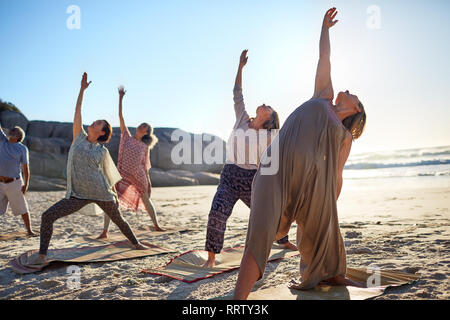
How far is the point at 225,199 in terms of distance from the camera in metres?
4.41

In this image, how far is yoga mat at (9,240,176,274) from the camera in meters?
4.40

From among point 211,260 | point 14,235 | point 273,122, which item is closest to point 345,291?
point 211,260

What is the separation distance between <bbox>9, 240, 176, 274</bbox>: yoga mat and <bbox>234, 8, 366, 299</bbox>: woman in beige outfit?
2.54 metres

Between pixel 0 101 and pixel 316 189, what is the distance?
3292 centimetres

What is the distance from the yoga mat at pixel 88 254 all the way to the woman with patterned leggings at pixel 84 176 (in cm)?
21

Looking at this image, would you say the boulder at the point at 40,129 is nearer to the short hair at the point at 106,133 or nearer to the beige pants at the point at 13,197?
the beige pants at the point at 13,197

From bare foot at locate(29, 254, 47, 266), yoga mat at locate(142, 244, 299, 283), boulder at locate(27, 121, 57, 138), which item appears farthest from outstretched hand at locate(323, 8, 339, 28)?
boulder at locate(27, 121, 57, 138)

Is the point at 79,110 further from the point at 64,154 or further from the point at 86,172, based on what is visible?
the point at 64,154

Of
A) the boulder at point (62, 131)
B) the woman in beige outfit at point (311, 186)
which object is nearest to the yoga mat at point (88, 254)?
the woman in beige outfit at point (311, 186)

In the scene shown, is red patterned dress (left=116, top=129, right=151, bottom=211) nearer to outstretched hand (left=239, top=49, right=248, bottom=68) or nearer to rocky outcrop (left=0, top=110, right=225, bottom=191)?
outstretched hand (left=239, top=49, right=248, bottom=68)

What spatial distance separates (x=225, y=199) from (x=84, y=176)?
1.76 meters
